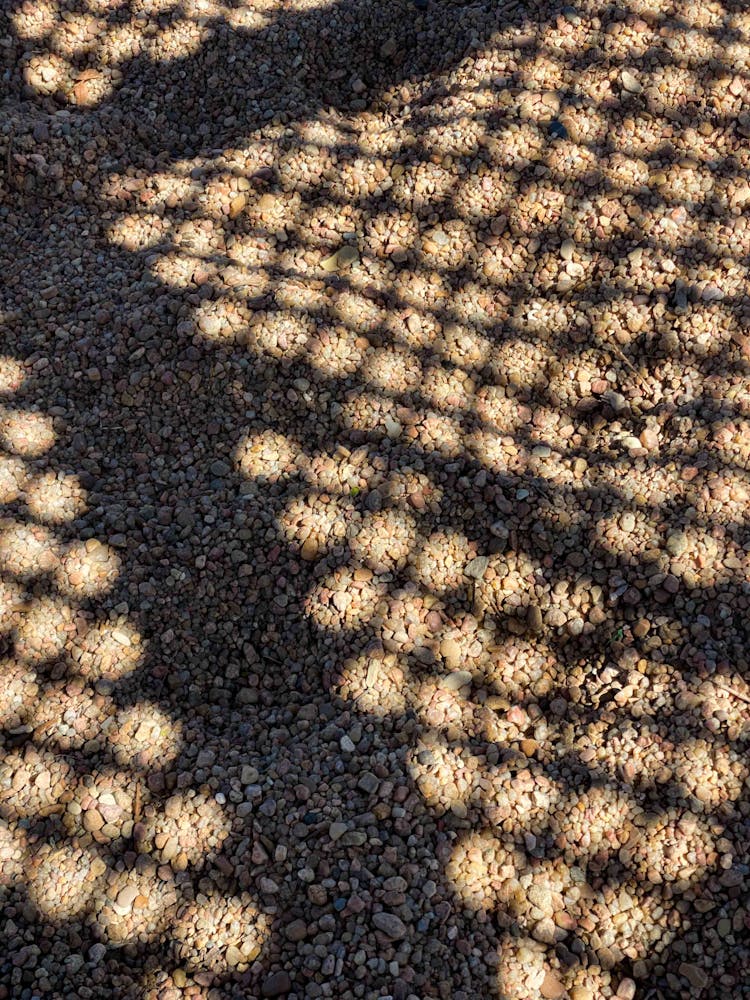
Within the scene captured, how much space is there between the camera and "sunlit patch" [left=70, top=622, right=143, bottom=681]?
7.96 ft

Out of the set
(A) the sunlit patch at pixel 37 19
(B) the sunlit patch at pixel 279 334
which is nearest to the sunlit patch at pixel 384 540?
(B) the sunlit patch at pixel 279 334

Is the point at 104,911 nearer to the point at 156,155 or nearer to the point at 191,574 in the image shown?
the point at 191,574

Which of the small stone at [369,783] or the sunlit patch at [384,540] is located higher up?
the sunlit patch at [384,540]

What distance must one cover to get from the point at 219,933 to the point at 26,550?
1.10 m

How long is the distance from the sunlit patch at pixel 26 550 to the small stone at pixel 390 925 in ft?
3.93

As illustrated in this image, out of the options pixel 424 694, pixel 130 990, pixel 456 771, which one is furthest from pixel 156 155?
pixel 130 990

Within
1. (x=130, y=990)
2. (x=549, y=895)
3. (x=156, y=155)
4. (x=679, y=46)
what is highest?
(x=679, y=46)

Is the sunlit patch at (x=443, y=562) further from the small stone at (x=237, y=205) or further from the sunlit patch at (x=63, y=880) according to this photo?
the small stone at (x=237, y=205)

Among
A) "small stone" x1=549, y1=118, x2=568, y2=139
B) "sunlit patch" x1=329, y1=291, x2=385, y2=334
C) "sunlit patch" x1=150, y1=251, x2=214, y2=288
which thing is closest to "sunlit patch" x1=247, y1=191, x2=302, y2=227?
"sunlit patch" x1=150, y1=251, x2=214, y2=288

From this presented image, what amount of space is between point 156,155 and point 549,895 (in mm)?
2640

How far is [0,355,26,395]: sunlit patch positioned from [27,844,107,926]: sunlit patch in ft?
4.45

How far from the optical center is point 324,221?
308cm

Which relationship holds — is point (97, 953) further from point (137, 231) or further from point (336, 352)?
point (137, 231)

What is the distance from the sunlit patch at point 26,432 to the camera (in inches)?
109
